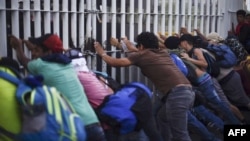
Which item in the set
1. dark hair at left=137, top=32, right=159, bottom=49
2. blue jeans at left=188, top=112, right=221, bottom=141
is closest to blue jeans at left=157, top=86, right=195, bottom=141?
dark hair at left=137, top=32, right=159, bottom=49

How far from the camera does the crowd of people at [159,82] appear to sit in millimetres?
3727

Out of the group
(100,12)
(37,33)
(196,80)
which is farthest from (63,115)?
(196,80)

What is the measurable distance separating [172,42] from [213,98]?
988 mm

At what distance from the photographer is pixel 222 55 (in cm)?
680

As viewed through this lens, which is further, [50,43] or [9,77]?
[50,43]

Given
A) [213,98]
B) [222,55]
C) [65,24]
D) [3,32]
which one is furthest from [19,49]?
[222,55]

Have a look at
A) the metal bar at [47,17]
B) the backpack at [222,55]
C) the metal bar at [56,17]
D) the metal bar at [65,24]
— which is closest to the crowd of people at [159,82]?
the backpack at [222,55]

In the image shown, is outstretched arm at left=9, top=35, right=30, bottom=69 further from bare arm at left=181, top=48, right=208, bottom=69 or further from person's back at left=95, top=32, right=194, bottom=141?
bare arm at left=181, top=48, right=208, bottom=69

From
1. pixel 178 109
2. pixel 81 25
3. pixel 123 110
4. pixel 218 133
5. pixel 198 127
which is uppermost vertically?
pixel 81 25

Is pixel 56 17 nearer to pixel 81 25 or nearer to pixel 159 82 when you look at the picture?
pixel 81 25

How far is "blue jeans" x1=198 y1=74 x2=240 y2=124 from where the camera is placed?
6250 mm

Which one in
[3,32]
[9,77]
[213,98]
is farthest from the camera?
[213,98]

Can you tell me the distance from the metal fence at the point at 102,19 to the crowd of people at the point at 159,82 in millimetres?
255

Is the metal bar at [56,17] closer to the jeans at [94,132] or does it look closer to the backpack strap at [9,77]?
the jeans at [94,132]
